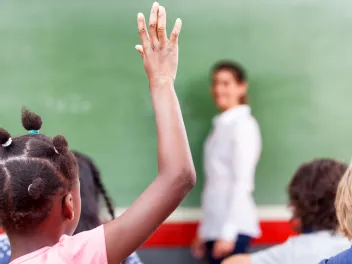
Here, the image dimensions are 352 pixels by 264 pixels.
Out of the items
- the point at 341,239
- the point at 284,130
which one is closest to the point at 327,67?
the point at 284,130

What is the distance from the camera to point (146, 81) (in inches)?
154

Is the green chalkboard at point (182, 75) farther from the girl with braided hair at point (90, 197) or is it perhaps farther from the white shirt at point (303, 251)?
the white shirt at point (303, 251)

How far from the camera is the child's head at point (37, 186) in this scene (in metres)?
1.28

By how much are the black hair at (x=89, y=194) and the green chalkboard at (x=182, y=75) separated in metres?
1.66

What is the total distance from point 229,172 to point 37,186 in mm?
2542

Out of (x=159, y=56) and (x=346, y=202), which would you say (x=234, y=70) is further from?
(x=159, y=56)

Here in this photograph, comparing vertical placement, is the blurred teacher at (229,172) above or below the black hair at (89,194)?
below

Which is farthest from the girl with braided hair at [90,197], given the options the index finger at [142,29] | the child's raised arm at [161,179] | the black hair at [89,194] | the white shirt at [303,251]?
the index finger at [142,29]

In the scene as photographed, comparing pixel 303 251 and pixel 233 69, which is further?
pixel 233 69

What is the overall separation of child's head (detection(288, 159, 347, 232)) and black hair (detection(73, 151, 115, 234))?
2.13ft

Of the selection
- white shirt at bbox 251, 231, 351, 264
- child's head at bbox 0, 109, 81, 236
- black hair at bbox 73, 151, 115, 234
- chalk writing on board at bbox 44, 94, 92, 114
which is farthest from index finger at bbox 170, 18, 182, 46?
chalk writing on board at bbox 44, 94, 92, 114

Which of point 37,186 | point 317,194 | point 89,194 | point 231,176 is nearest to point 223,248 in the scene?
point 231,176

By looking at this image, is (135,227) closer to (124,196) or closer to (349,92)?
(124,196)

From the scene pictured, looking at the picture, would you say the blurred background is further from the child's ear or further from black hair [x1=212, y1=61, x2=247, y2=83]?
the child's ear
